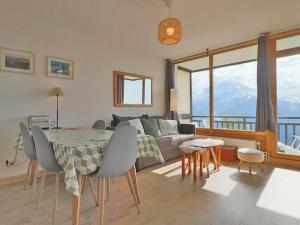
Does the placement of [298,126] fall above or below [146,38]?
below

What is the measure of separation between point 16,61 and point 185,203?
122 inches

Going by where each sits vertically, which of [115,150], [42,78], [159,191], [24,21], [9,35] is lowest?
[159,191]

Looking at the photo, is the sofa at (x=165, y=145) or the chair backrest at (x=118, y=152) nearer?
the chair backrest at (x=118, y=152)

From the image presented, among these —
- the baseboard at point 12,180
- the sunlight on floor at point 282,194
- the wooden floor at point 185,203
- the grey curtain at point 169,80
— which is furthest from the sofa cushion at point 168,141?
the baseboard at point 12,180

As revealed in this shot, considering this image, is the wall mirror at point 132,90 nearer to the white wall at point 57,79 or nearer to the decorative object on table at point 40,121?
the white wall at point 57,79

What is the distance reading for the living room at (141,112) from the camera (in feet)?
6.14

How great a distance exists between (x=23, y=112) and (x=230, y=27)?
3.80 meters

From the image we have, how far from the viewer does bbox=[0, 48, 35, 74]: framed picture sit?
2.77 metres

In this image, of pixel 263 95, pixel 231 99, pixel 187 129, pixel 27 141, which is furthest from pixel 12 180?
pixel 231 99

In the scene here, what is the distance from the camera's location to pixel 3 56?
2.77 metres

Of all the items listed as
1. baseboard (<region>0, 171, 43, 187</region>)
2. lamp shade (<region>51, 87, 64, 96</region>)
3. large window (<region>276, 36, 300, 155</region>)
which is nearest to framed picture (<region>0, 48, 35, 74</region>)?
lamp shade (<region>51, 87, 64, 96</region>)

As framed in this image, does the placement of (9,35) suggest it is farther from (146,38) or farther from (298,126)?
(298,126)

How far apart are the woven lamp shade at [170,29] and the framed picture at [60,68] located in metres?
1.90

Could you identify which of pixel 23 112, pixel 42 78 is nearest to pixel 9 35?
pixel 42 78
